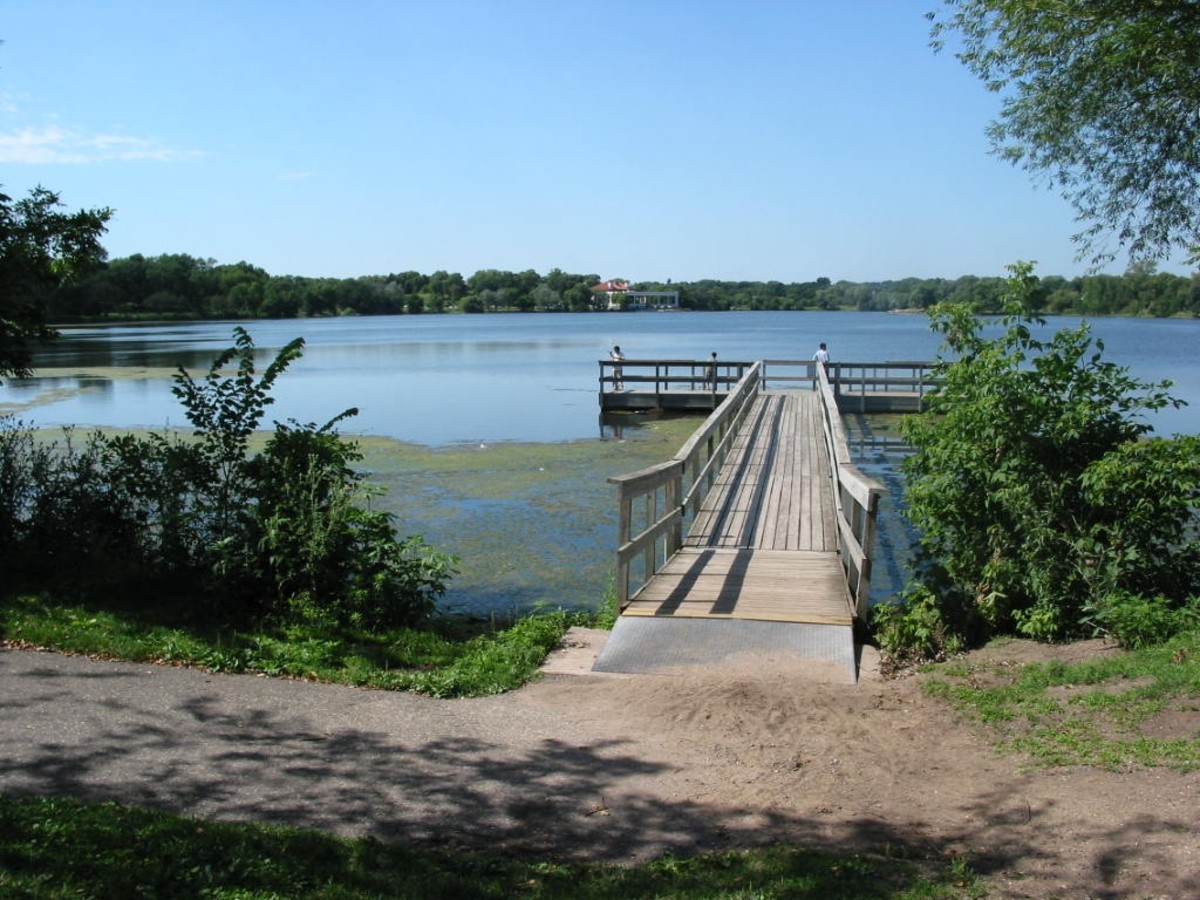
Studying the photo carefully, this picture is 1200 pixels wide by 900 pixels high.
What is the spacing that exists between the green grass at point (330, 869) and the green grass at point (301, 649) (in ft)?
7.93

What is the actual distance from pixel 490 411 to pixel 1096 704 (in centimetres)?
2830

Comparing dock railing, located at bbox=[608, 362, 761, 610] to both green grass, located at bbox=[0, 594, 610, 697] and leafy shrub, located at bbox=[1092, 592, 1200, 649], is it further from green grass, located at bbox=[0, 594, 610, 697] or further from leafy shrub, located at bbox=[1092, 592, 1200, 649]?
leafy shrub, located at bbox=[1092, 592, 1200, 649]

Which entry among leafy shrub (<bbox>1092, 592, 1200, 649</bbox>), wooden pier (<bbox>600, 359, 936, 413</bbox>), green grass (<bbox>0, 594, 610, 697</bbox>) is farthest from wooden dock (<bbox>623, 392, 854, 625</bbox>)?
wooden pier (<bbox>600, 359, 936, 413</bbox>)

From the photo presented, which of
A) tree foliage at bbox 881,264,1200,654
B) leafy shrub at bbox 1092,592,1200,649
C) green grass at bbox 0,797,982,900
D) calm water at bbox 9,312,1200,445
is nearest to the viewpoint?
green grass at bbox 0,797,982,900

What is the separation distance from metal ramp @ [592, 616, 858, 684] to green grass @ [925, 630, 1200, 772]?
28.0 inches

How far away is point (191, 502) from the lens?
8625 millimetres

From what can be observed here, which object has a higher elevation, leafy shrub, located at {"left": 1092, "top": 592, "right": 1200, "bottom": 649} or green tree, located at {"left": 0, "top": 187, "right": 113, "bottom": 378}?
green tree, located at {"left": 0, "top": 187, "right": 113, "bottom": 378}

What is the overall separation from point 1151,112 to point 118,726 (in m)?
9.96

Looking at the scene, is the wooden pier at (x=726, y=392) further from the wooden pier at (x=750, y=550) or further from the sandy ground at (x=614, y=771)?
the sandy ground at (x=614, y=771)

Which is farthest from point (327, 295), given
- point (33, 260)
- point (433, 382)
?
point (33, 260)

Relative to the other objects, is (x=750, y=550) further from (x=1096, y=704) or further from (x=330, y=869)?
(x=330, y=869)

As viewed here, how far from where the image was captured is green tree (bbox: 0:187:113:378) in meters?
8.30

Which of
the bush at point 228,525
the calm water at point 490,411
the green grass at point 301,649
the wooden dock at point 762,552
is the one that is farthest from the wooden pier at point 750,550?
the bush at point 228,525

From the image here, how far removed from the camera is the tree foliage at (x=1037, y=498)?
698 cm
